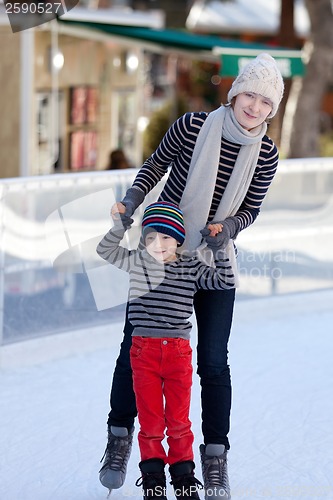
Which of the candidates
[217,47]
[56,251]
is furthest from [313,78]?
[56,251]

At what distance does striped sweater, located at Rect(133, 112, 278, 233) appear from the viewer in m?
2.75

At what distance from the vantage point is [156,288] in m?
2.68

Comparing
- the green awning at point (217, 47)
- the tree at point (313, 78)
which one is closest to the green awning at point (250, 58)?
the green awning at point (217, 47)

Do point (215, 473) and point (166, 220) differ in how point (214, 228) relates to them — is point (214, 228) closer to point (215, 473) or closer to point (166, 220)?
point (166, 220)

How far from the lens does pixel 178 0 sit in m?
22.9

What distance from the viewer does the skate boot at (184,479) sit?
2.72 metres

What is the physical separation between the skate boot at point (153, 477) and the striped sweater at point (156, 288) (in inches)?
13.4

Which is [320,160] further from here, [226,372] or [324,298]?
[226,372]

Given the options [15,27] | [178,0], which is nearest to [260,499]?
[15,27]

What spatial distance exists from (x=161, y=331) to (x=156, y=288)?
0.36 ft

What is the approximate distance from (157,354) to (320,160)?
3.31m

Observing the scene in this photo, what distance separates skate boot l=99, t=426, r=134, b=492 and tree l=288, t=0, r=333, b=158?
1056 cm

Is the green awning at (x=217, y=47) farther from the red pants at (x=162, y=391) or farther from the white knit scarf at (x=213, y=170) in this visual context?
the red pants at (x=162, y=391)

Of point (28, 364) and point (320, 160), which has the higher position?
point (320, 160)
